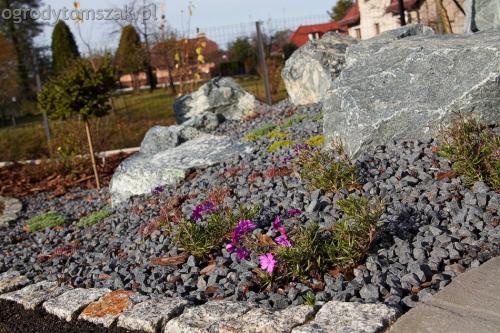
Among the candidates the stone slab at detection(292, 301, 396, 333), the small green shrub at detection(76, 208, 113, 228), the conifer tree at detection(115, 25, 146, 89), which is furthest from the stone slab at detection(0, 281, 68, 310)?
the conifer tree at detection(115, 25, 146, 89)

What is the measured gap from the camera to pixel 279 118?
7.98 meters

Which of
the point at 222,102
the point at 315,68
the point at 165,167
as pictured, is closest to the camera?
the point at 165,167

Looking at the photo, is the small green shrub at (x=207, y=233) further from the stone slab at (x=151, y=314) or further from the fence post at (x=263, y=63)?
the fence post at (x=263, y=63)

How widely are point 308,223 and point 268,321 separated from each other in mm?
996

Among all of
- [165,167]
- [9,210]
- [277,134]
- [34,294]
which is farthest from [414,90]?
[9,210]

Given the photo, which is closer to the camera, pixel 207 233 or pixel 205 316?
pixel 205 316

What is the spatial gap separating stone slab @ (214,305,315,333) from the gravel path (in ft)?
0.45

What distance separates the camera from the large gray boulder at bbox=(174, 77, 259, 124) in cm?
1011

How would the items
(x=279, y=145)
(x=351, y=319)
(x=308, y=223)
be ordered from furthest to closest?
(x=279, y=145) < (x=308, y=223) < (x=351, y=319)

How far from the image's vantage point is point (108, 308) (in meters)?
2.96

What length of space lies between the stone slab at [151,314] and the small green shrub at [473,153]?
1.89m

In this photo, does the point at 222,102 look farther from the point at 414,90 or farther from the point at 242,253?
the point at 242,253

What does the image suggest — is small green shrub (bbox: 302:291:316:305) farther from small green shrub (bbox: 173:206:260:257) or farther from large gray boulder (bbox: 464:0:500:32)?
large gray boulder (bbox: 464:0:500:32)

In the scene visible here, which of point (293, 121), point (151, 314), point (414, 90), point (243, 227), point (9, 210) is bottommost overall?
point (9, 210)
